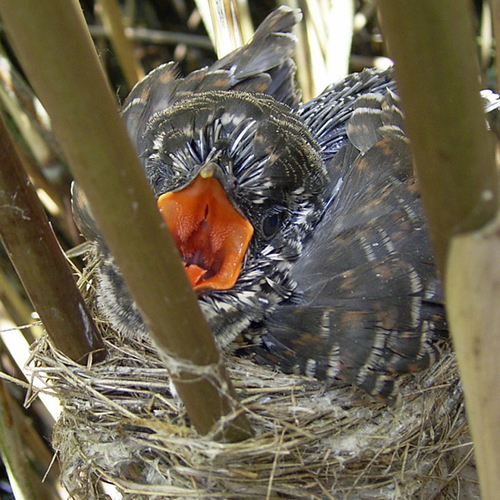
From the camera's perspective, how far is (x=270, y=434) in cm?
73

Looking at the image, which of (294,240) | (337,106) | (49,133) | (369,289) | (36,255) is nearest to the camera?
(36,255)

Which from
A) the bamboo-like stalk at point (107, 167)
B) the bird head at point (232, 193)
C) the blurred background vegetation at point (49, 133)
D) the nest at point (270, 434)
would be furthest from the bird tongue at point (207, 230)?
the bamboo-like stalk at point (107, 167)

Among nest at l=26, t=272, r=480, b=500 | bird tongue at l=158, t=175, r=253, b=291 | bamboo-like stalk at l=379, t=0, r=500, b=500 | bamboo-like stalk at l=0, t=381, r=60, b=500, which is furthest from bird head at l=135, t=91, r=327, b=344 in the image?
bamboo-like stalk at l=379, t=0, r=500, b=500

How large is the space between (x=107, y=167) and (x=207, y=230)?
0.52 meters

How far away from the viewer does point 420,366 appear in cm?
84

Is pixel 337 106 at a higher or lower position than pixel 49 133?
lower

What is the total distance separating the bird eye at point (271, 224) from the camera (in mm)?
940

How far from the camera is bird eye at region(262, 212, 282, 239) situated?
940mm

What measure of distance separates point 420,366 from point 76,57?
62 centimetres

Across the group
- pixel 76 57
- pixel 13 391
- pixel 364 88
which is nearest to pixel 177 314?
pixel 76 57

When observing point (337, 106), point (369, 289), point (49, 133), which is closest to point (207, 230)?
point (369, 289)

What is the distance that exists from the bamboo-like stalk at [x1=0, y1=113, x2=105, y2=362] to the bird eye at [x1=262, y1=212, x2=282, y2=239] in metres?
0.29

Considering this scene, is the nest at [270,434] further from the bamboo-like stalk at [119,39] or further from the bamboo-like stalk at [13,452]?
the bamboo-like stalk at [119,39]

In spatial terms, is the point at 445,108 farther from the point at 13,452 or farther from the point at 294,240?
the point at 13,452
